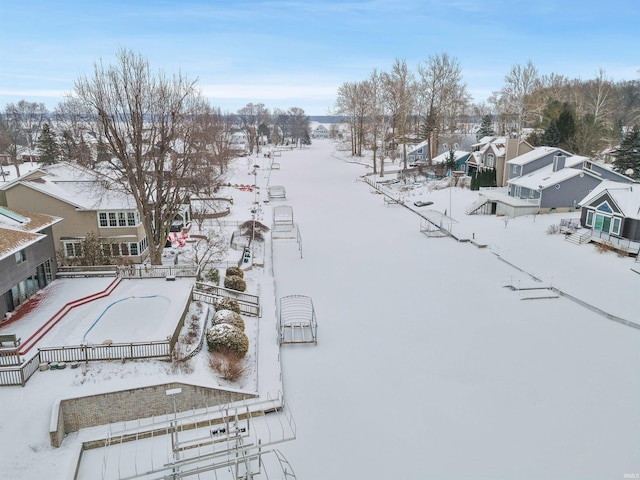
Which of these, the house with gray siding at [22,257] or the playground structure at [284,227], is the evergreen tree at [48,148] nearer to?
the playground structure at [284,227]

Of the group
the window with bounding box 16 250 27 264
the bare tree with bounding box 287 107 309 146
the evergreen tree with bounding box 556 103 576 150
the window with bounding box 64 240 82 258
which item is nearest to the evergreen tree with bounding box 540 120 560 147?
the evergreen tree with bounding box 556 103 576 150

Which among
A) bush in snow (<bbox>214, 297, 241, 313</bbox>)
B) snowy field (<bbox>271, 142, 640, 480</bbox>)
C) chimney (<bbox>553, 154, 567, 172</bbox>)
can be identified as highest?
chimney (<bbox>553, 154, 567, 172</bbox>)

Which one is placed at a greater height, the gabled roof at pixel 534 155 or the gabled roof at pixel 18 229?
the gabled roof at pixel 534 155

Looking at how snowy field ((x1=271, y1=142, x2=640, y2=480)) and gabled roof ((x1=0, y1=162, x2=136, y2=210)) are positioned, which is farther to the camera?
gabled roof ((x1=0, y1=162, x2=136, y2=210))

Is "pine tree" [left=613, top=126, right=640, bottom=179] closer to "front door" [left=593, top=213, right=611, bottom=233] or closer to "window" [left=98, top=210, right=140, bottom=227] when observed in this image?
"front door" [left=593, top=213, right=611, bottom=233]

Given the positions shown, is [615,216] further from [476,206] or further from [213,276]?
[213,276]

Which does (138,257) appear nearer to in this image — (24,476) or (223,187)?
(24,476)

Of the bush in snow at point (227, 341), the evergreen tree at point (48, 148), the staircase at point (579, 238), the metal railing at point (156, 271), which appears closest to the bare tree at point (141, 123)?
the metal railing at point (156, 271)
